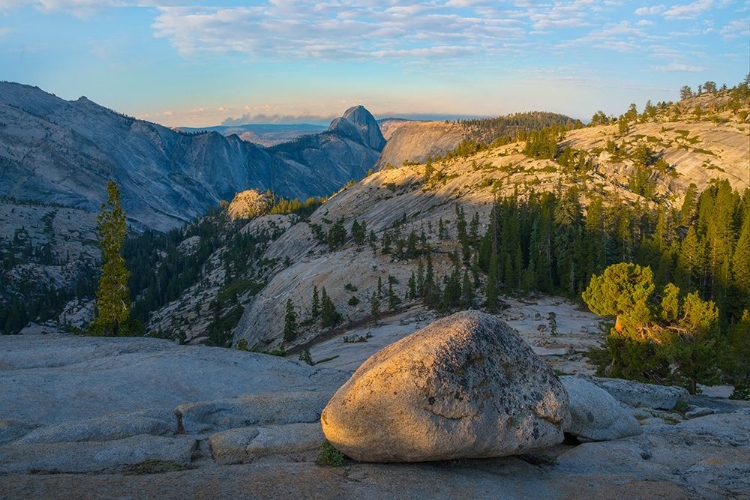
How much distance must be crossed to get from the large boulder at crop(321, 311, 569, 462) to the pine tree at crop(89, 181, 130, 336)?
123ft

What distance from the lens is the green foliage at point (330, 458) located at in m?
14.2

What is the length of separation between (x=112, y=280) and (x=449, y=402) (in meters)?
40.4

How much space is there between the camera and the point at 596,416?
1861 cm

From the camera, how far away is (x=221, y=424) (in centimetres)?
1812

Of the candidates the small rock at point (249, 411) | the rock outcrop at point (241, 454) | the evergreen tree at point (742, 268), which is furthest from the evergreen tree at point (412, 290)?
the small rock at point (249, 411)

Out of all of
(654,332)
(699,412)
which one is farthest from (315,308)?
(699,412)

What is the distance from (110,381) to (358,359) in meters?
37.3

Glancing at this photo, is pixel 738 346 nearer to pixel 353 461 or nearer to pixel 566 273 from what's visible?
pixel 353 461

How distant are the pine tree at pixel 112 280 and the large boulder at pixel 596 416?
4011 centimetres

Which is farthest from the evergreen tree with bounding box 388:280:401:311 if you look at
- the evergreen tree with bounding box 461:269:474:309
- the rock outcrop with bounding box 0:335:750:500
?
the rock outcrop with bounding box 0:335:750:500

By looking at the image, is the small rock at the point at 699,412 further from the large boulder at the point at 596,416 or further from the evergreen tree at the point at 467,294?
the evergreen tree at the point at 467,294

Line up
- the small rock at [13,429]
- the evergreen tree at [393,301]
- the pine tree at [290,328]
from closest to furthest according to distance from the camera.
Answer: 1. the small rock at [13,429]
2. the pine tree at [290,328]
3. the evergreen tree at [393,301]

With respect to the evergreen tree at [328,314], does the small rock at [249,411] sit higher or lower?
higher

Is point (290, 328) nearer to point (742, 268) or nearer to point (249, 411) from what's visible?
point (249, 411)
